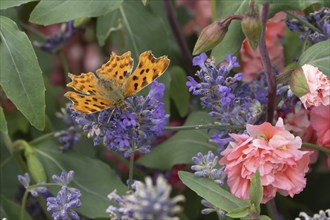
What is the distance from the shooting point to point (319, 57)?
655 millimetres

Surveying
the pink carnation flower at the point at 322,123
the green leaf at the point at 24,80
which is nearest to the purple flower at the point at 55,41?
the green leaf at the point at 24,80

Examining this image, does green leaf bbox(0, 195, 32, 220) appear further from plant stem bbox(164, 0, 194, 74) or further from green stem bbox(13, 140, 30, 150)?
plant stem bbox(164, 0, 194, 74)

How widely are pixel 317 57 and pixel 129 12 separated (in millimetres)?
224

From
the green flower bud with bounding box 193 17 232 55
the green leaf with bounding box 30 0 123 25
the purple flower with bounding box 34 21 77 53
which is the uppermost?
the green leaf with bounding box 30 0 123 25

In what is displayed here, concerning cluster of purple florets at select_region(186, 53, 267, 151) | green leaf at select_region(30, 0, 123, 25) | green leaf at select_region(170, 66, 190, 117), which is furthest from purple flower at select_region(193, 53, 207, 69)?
green leaf at select_region(170, 66, 190, 117)

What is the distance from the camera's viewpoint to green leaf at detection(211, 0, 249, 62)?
0.68 m

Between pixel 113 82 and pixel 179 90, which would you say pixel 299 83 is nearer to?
pixel 113 82

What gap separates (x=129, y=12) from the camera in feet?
2.62

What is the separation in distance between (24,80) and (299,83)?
227 mm

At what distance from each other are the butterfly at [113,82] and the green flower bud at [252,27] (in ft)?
0.21

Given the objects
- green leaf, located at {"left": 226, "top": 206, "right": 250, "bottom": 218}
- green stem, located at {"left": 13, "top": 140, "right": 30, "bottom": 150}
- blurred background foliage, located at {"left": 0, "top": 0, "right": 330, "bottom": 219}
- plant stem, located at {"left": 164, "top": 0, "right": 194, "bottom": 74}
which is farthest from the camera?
plant stem, located at {"left": 164, "top": 0, "right": 194, "bottom": 74}

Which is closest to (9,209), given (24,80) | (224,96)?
(24,80)

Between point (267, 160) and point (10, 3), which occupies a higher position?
point (10, 3)

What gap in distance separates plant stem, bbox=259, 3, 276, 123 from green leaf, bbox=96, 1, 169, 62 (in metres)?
0.16
